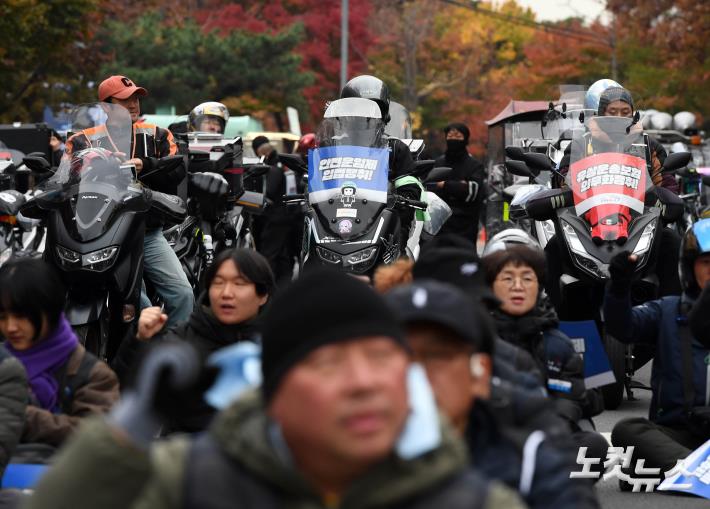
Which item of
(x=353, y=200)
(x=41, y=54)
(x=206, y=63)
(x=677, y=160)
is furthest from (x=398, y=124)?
(x=206, y=63)

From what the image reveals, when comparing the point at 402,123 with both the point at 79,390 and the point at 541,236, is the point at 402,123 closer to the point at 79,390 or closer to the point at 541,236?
the point at 541,236

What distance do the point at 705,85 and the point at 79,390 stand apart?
36120 millimetres

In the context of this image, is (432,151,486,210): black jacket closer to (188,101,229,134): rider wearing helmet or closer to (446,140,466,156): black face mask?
(446,140,466,156): black face mask

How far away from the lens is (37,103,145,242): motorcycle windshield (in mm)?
9820

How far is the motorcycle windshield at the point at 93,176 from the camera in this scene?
9.82 m

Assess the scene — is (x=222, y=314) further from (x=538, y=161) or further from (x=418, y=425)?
(x=538, y=161)

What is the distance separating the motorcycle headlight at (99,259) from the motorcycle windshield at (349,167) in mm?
1909

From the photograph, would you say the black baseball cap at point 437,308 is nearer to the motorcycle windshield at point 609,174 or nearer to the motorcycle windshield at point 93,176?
the motorcycle windshield at point 93,176

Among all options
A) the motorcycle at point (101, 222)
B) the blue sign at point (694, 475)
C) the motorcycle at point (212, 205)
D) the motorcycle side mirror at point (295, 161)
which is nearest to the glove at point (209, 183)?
the motorcycle at point (212, 205)

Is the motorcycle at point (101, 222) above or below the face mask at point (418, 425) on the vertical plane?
below

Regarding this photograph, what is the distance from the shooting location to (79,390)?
560 cm

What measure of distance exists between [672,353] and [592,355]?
0.40 meters

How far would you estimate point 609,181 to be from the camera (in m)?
11.0

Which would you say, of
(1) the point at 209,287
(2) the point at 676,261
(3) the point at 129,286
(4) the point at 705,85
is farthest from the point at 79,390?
(4) the point at 705,85
